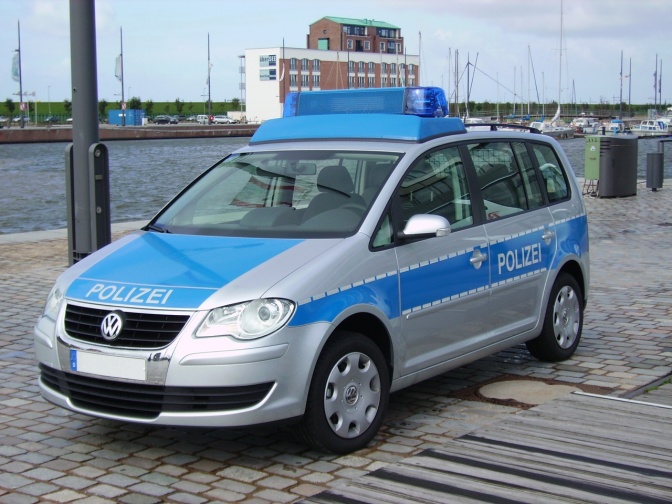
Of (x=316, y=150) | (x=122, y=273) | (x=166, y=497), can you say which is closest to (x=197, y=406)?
(x=166, y=497)

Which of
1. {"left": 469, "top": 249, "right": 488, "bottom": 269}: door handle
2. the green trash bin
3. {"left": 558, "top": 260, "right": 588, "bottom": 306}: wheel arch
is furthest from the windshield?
the green trash bin

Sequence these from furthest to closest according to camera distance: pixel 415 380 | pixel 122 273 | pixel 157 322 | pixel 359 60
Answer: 1. pixel 359 60
2. pixel 415 380
3. pixel 122 273
4. pixel 157 322

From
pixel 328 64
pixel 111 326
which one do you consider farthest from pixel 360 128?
pixel 328 64

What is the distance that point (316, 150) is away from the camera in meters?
6.13

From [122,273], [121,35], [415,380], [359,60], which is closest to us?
[122,273]

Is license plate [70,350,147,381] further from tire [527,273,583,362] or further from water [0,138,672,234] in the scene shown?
water [0,138,672,234]

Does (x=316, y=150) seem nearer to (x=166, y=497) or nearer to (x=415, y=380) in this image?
(x=415, y=380)

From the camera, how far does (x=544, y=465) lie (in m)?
4.95

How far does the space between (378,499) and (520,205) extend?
297cm

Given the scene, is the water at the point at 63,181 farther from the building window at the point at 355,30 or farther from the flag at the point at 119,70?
the building window at the point at 355,30

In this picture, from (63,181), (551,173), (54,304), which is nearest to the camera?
(54,304)

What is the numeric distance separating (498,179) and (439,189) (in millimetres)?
791

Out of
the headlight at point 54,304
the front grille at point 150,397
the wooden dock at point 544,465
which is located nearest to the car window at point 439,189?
the wooden dock at point 544,465

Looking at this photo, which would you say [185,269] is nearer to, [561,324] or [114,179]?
[561,324]
